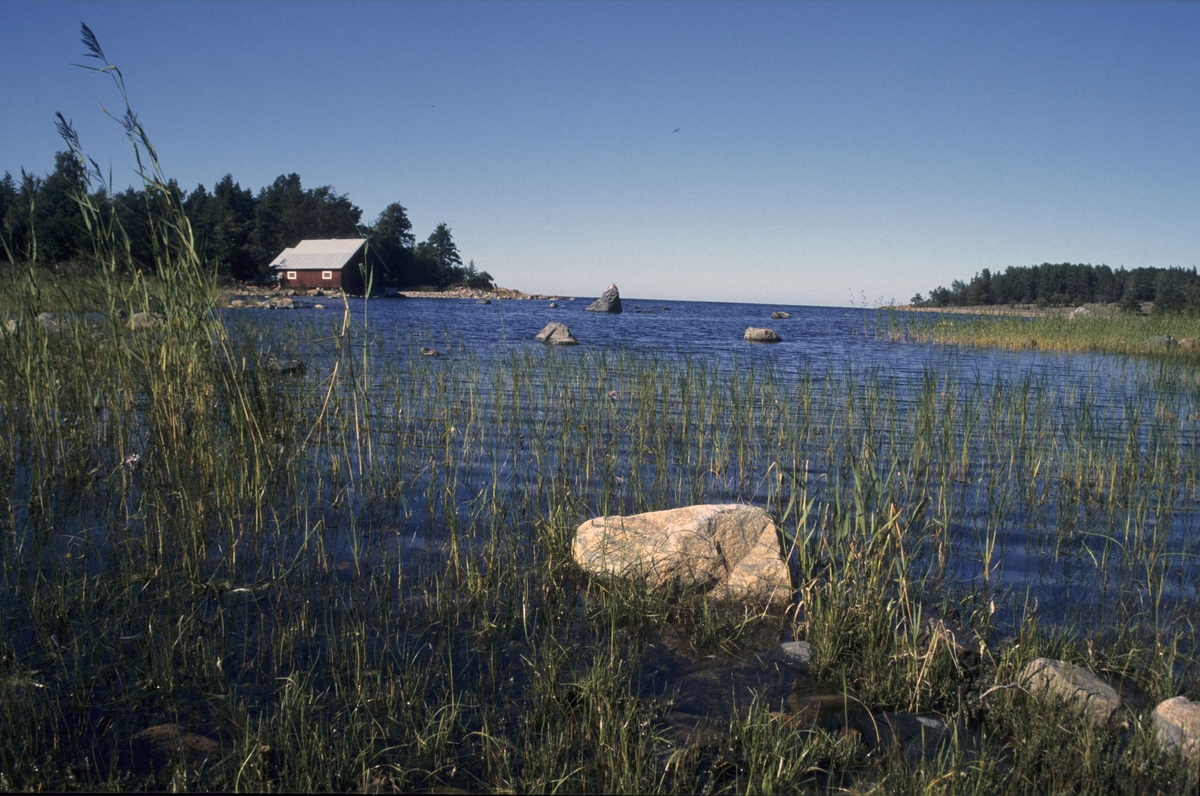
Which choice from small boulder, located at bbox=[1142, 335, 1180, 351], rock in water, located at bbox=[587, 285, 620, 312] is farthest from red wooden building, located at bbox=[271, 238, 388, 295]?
small boulder, located at bbox=[1142, 335, 1180, 351]

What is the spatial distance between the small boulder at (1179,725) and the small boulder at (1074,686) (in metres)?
0.13

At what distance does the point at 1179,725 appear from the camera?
85.0 inches

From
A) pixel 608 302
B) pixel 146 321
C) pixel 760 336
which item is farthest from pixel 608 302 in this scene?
pixel 146 321

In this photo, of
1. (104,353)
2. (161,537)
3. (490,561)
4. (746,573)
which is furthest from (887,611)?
(104,353)

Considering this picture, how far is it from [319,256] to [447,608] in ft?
166

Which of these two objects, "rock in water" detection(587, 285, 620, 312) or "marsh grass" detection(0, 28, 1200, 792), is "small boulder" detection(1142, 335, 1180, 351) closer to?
"marsh grass" detection(0, 28, 1200, 792)

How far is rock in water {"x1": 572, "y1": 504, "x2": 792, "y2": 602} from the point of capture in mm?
3283

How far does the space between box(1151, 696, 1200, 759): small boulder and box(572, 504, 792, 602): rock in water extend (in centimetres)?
138

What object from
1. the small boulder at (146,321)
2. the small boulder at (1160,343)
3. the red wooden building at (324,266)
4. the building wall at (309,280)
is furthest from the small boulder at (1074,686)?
the building wall at (309,280)

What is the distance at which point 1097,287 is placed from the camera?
55.2 m

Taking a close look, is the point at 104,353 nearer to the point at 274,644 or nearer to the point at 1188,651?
the point at 274,644

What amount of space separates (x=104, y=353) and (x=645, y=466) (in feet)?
12.2

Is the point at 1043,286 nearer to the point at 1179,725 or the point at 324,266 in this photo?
the point at 324,266

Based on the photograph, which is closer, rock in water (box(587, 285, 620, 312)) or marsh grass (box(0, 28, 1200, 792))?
marsh grass (box(0, 28, 1200, 792))
